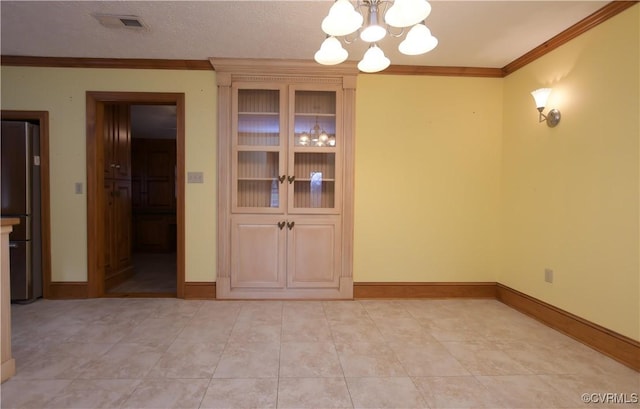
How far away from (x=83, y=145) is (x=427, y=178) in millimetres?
3646

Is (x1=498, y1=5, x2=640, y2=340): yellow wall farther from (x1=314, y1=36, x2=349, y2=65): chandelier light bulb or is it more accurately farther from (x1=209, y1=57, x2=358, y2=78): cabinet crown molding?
(x1=314, y1=36, x2=349, y2=65): chandelier light bulb

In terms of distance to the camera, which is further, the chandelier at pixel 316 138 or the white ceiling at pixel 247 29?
the chandelier at pixel 316 138

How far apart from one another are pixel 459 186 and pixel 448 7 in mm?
1817

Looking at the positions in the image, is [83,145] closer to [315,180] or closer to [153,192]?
[315,180]

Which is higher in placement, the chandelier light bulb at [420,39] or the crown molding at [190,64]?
the crown molding at [190,64]

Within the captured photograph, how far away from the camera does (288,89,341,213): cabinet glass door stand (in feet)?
11.3

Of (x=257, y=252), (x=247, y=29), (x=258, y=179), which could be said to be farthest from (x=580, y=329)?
(x=247, y=29)

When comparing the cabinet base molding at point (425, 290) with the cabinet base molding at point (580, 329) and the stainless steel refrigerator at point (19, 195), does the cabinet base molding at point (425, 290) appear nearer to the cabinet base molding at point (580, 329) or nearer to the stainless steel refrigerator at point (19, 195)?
the cabinet base molding at point (580, 329)

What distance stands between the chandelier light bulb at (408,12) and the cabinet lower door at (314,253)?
219 cm

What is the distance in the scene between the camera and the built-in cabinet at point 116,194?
371 cm

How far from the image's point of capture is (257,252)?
11.3 ft

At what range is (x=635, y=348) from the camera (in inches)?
83.0

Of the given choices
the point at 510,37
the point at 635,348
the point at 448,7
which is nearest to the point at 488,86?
the point at 510,37

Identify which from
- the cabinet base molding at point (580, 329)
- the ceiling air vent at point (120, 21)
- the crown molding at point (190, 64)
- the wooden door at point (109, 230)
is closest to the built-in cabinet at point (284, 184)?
the crown molding at point (190, 64)
